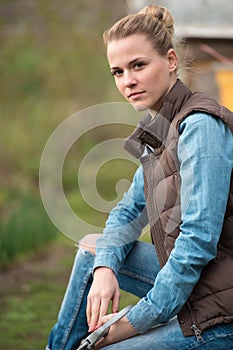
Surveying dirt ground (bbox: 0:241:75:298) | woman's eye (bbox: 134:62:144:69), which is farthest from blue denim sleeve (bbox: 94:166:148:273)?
dirt ground (bbox: 0:241:75:298)

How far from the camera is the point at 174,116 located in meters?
2.14

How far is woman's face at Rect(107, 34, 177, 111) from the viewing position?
7.26 ft

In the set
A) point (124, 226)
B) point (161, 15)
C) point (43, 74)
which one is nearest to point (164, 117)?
point (161, 15)

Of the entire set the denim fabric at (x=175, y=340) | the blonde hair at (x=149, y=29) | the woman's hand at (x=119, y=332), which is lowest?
the denim fabric at (x=175, y=340)

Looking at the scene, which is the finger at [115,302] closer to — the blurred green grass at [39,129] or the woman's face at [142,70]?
the woman's face at [142,70]

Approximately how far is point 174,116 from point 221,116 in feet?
0.74

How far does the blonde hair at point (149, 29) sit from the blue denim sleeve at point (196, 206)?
0.38 meters

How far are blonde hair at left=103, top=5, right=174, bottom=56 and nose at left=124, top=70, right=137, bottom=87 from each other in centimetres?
12

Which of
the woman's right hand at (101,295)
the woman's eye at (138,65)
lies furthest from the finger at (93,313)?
the woman's eye at (138,65)

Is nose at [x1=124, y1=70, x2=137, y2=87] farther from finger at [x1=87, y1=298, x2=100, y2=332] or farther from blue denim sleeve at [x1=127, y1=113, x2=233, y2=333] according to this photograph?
finger at [x1=87, y1=298, x2=100, y2=332]

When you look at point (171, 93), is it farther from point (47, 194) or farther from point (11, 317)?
point (47, 194)

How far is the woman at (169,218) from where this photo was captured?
6.31 ft

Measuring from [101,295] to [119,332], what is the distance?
0.23m

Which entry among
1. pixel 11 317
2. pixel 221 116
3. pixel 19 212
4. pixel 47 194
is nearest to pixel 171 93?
pixel 221 116
